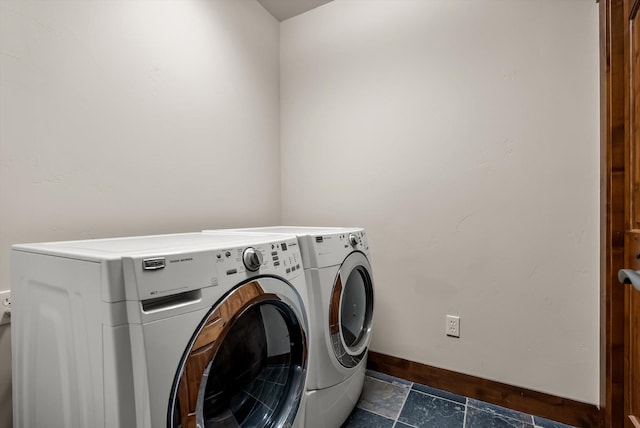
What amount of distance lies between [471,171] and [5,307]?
1968mm

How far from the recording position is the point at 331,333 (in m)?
1.23

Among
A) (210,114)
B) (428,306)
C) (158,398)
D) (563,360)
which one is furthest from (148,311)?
(563,360)

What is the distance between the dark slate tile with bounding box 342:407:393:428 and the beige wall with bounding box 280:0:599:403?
16.9 inches

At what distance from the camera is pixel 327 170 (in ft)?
6.65

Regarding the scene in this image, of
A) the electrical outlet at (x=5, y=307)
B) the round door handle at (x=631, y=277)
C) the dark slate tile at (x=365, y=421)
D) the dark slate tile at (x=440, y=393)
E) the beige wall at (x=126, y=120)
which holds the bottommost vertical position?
the dark slate tile at (x=440, y=393)

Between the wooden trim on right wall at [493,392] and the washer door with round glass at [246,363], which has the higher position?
the washer door with round glass at [246,363]

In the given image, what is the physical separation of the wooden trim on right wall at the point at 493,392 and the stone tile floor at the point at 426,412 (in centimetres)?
3

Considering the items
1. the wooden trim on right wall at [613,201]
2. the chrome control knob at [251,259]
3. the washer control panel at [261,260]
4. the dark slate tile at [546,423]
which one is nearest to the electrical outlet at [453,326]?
the dark slate tile at [546,423]

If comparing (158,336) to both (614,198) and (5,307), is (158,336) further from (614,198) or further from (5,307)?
(614,198)

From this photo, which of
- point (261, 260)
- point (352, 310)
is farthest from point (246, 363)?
point (352, 310)

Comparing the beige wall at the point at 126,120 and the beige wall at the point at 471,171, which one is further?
the beige wall at the point at 471,171

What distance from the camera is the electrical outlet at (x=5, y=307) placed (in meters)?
0.97

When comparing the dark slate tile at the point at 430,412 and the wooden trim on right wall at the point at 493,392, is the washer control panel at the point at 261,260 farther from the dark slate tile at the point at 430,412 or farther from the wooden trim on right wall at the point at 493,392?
the wooden trim on right wall at the point at 493,392

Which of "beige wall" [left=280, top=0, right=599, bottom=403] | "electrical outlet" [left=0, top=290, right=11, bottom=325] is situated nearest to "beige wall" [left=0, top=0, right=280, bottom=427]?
"electrical outlet" [left=0, top=290, right=11, bottom=325]
